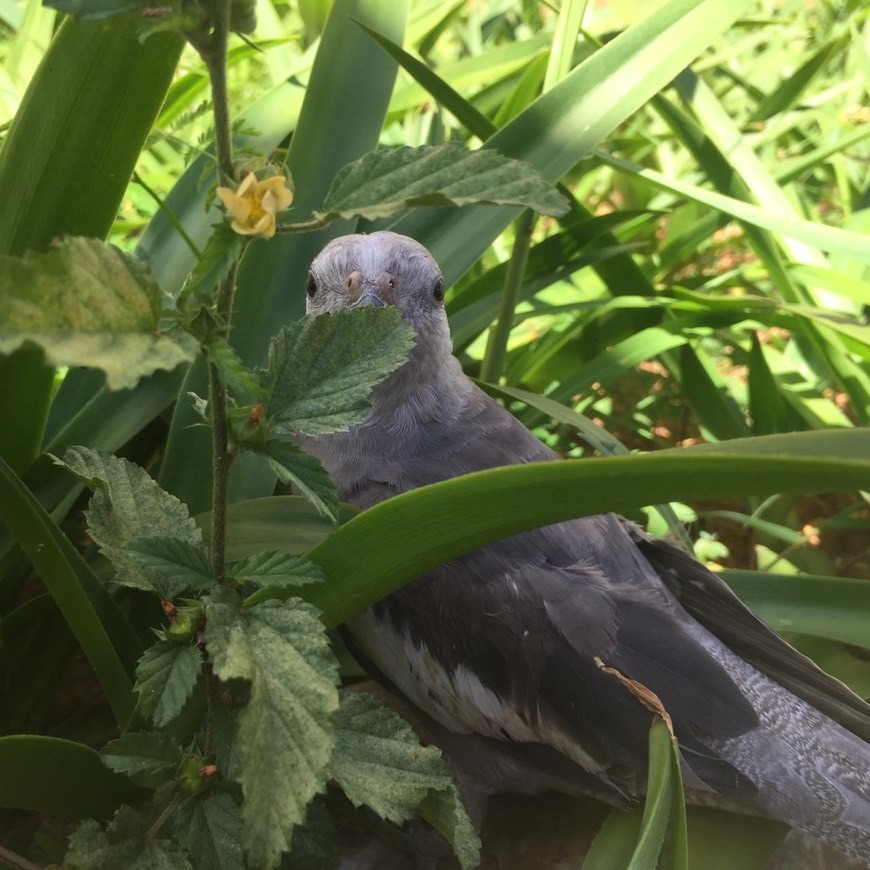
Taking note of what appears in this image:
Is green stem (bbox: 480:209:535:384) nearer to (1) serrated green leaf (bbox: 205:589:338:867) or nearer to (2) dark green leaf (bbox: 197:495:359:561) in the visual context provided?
(2) dark green leaf (bbox: 197:495:359:561)

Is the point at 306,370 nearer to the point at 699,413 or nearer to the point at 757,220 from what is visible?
the point at 757,220

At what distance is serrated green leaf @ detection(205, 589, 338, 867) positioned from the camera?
1.66ft

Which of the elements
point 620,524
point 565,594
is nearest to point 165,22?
point 565,594

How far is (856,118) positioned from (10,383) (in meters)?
2.13

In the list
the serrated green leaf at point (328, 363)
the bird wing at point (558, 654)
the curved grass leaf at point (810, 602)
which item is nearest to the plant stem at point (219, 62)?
the serrated green leaf at point (328, 363)

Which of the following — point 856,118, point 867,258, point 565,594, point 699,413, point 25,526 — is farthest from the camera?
point 856,118

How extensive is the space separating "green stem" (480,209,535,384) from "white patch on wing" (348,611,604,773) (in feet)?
1.87

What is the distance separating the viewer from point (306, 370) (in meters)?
0.57

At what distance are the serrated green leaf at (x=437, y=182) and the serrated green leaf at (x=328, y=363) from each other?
75mm

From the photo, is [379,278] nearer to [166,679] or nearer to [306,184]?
[306,184]

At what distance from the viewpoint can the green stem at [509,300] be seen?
4.14 ft

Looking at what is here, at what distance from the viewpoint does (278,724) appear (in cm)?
52

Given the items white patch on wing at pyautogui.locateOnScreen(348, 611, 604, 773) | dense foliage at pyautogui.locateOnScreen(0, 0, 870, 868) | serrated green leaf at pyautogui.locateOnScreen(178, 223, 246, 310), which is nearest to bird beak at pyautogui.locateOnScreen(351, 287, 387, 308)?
dense foliage at pyautogui.locateOnScreen(0, 0, 870, 868)

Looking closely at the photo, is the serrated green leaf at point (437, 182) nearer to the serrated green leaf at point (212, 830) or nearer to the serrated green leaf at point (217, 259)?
the serrated green leaf at point (217, 259)
